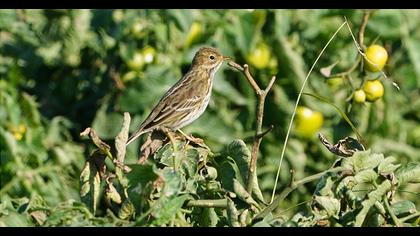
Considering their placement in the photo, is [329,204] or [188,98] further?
[188,98]

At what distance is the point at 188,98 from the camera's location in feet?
16.5

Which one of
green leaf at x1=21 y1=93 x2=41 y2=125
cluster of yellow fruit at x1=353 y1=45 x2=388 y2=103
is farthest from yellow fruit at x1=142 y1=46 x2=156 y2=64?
cluster of yellow fruit at x1=353 y1=45 x2=388 y2=103

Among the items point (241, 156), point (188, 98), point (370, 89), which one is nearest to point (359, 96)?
point (370, 89)

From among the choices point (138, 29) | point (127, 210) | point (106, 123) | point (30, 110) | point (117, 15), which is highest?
point (117, 15)

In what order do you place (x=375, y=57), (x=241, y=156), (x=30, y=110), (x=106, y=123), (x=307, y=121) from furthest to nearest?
(x=307, y=121), (x=106, y=123), (x=30, y=110), (x=375, y=57), (x=241, y=156)

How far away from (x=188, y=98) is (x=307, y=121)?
1960mm

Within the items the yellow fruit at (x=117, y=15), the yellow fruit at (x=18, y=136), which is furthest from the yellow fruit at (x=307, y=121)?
the yellow fruit at (x=18, y=136)

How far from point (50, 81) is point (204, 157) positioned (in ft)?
16.0

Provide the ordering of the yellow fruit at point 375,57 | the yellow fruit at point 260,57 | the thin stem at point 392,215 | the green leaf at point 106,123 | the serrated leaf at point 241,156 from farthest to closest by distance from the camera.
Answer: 1. the yellow fruit at point 260,57
2. the green leaf at point 106,123
3. the yellow fruit at point 375,57
4. the serrated leaf at point 241,156
5. the thin stem at point 392,215

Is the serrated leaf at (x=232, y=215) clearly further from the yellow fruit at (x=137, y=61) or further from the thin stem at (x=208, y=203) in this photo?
the yellow fruit at (x=137, y=61)

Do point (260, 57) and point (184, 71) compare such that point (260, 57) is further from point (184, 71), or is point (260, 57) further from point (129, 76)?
point (129, 76)

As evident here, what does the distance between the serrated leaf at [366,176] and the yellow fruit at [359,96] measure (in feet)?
7.33

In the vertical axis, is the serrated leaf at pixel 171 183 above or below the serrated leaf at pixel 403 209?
above

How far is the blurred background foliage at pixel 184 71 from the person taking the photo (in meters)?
6.28
